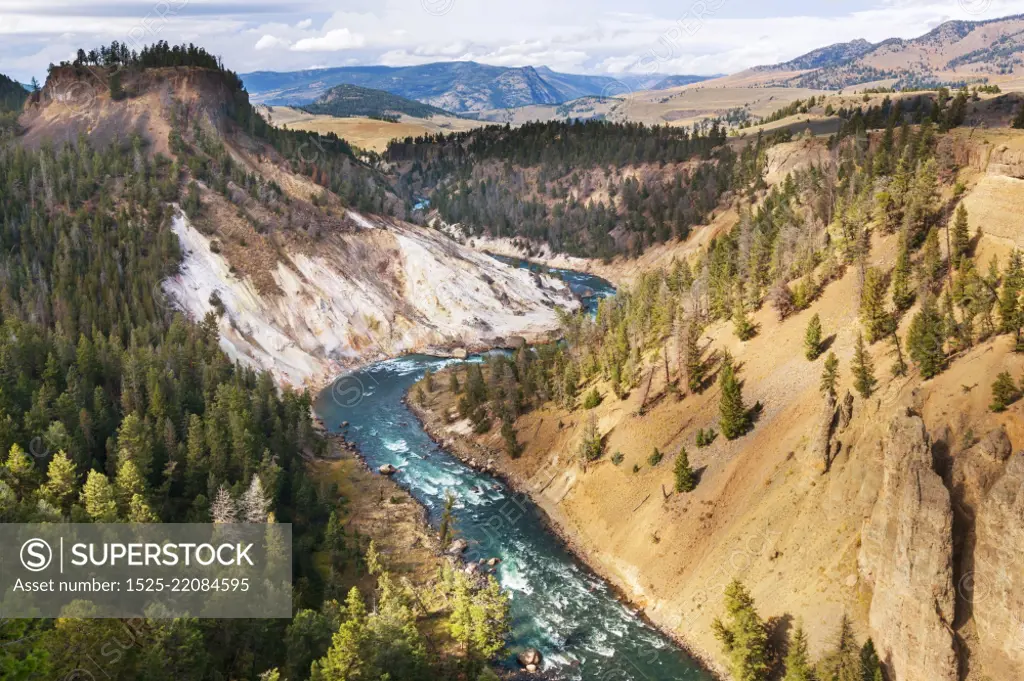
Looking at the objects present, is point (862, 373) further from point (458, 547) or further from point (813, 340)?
point (458, 547)

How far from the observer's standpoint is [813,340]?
2028 inches

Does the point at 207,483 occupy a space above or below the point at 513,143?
below

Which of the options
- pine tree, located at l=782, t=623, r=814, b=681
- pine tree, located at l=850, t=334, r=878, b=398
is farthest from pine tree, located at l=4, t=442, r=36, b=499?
pine tree, located at l=850, t=334, r=878, b=398

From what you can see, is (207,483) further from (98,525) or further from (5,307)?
(5,307)

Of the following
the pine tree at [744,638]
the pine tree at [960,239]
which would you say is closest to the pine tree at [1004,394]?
the pine tree at [960,239]

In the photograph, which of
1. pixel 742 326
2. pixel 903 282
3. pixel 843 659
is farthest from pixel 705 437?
pixel 843 659

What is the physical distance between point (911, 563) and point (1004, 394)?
1061 cm

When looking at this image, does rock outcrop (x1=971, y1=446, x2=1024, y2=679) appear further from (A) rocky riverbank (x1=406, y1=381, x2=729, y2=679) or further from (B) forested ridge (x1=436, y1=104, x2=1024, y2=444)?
(A) rocky riverbank (x1=406, y1=381, x2=729, y2=679)

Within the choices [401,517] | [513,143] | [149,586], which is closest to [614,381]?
[401,517]

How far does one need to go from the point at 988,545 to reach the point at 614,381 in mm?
31775

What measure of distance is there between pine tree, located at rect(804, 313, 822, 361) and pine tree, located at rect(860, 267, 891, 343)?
287 centimetres

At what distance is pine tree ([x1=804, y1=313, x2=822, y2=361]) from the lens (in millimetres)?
51469

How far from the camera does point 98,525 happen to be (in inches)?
1559

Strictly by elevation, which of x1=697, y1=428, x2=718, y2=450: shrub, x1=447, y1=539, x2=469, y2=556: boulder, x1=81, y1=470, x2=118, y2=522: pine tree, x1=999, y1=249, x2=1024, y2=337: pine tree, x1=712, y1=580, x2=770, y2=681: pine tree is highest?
x1=999, y1=249, x2=1024, y2=337: pine tree
